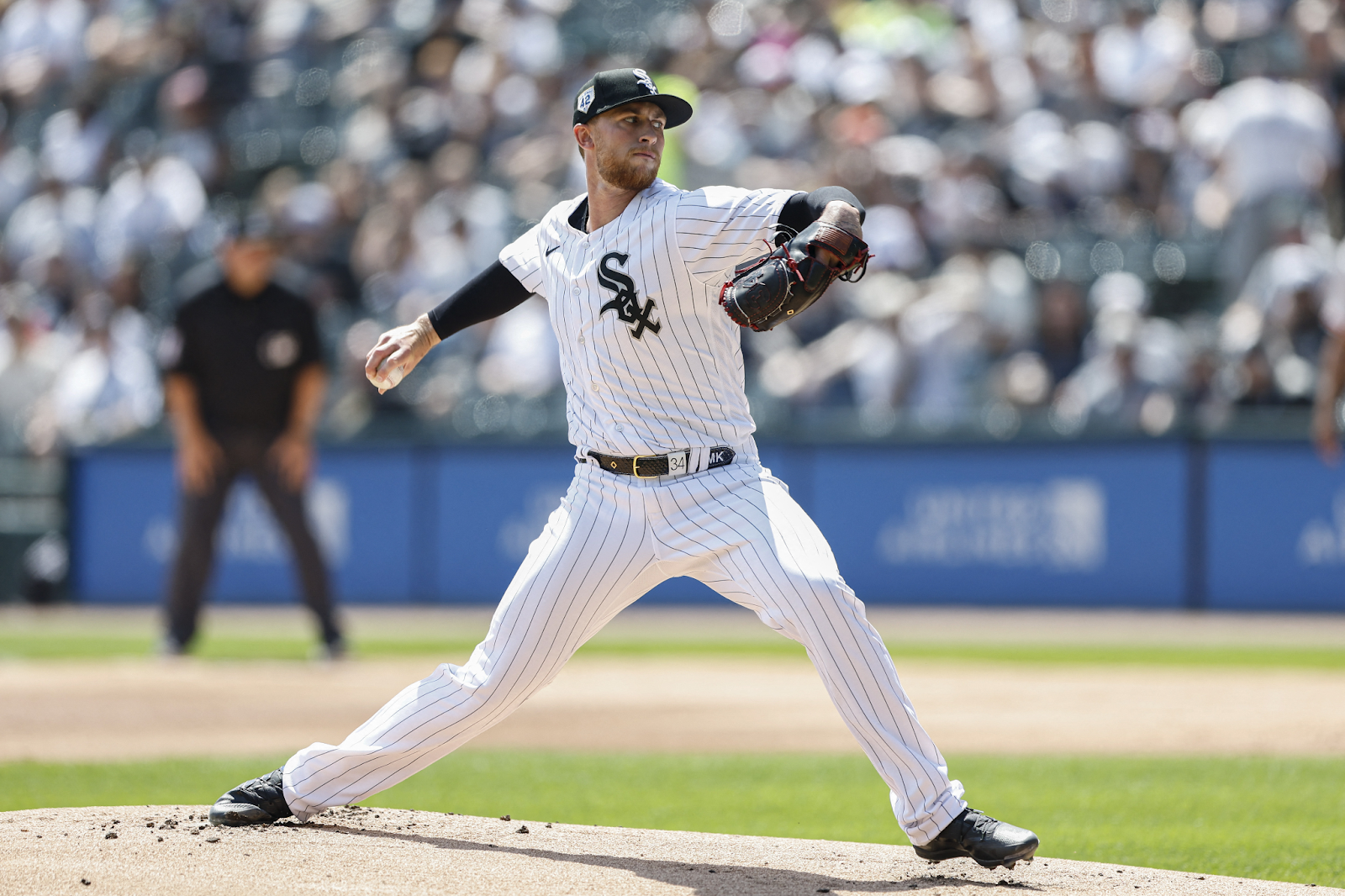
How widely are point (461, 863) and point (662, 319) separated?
1361 mm

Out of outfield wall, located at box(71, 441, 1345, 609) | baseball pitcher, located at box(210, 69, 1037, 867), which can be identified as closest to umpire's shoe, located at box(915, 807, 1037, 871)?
baseball pitcher, located at box(210, 69, 1037, 867)

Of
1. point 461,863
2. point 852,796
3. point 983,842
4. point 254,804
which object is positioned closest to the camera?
point 983,842

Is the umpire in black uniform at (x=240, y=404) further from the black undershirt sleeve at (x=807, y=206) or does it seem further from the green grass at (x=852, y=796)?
the black undershirt sleeve at (x=807, y=206)

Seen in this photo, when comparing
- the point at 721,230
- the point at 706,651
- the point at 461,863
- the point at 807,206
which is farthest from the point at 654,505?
the point at 706,651

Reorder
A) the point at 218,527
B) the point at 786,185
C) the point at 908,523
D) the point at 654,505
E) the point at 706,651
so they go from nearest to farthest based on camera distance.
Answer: the point at 654,505 < the point at 218,527 < the point at 706,651 < the point at 908,523 < the point at 786,185

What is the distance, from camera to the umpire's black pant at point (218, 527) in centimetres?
955

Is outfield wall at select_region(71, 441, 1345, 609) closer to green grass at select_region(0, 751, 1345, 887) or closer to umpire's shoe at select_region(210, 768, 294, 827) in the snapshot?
green grass at select_region(0, 751, 1345, 887)

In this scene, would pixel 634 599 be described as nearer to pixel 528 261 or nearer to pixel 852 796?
pixel 528 261

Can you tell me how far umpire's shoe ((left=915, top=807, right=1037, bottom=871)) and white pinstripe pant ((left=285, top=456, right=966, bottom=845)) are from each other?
0.03 metres

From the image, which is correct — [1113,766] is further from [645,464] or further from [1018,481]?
[1018,481]

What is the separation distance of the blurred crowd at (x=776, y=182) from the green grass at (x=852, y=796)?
6.34 meters

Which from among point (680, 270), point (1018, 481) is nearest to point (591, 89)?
point (680, 270)

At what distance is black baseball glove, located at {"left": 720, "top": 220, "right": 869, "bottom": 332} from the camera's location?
3799mm

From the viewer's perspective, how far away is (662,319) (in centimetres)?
416
